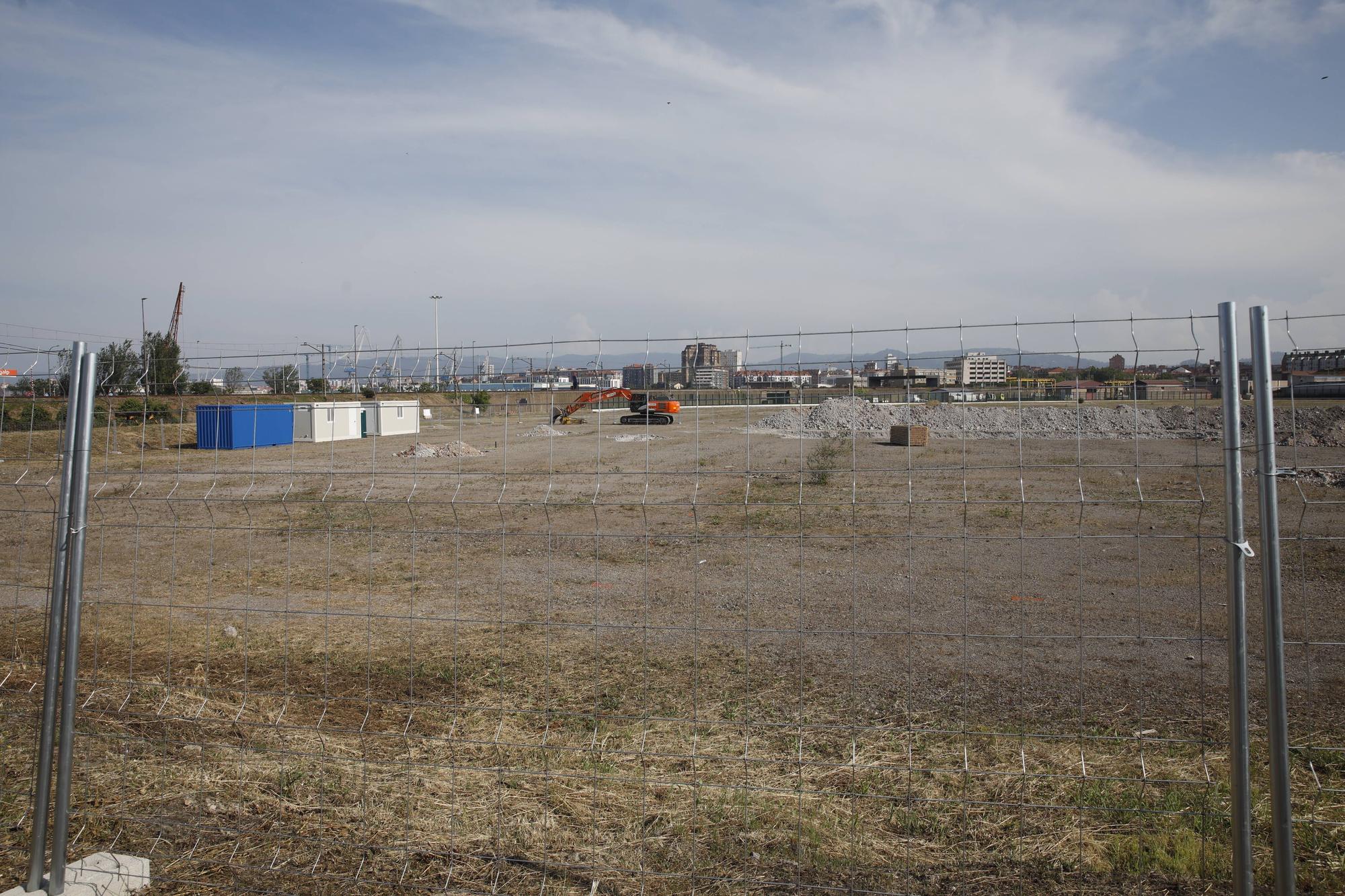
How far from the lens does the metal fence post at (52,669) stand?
129 inches

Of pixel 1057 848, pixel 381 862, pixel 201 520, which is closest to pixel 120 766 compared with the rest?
pixel 381 862

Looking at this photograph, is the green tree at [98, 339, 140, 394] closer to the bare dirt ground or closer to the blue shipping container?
the bare dirt ground

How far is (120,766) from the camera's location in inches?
179

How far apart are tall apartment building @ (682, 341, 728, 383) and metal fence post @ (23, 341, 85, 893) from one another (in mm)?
2613

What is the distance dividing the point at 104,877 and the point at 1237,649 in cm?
421

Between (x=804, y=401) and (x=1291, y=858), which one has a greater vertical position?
(x=804, y=401)

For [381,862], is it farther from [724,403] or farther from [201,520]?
[201,520]

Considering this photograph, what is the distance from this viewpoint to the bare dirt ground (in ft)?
12.1

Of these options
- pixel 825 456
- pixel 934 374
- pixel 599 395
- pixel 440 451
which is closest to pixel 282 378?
pixel 599 395

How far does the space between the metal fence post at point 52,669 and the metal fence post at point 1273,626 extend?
162 inches

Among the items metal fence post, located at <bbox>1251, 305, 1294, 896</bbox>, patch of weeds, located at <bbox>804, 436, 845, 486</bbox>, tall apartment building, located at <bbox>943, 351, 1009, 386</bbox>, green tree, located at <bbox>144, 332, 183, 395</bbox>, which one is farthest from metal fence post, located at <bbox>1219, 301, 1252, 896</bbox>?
patch of weeds, located at <bbox>804, 436, 845, 486</bbox>

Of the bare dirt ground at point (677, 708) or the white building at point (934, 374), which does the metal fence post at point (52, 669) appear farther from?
the white building at point (934, 374)

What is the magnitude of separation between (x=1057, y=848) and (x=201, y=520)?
15646mm

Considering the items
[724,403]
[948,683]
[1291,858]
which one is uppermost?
[724,403]
